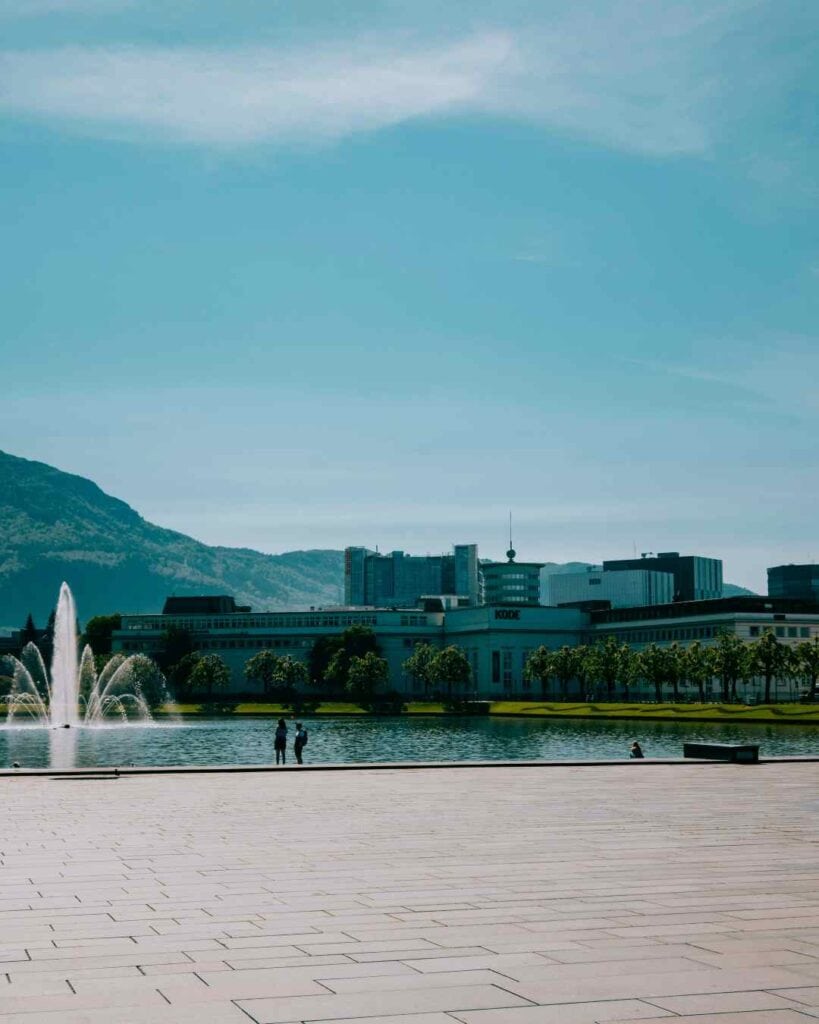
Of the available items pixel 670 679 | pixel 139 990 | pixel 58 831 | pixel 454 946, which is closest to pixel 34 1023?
pixel 139 990

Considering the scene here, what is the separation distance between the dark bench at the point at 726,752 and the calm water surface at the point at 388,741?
560 inches

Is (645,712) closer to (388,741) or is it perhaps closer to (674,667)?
(674,667)

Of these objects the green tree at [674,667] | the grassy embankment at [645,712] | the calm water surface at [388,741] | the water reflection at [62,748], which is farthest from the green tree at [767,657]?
the water reflection at [62,748]

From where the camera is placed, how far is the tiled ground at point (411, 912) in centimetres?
1391

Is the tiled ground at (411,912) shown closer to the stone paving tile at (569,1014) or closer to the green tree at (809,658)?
the stone paving tile at (569,1014)

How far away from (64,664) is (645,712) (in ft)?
214

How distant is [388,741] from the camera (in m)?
111

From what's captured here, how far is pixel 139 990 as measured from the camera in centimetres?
1436

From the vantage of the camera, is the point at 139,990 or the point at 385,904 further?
the point at 385,904

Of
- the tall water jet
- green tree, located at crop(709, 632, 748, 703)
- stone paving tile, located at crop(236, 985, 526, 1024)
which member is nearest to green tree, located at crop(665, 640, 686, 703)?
green tree, located at crop(709, 632, 748, 703)

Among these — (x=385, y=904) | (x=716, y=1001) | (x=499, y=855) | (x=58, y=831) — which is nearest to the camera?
(x=716, y=1001)

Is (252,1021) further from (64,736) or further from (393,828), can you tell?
(64,736)

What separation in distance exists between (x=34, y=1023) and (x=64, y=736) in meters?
118

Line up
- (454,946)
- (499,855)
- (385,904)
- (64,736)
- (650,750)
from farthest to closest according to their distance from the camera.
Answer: (64,736) → (650,750) → (499,855) → (385,904) → (454,946)
